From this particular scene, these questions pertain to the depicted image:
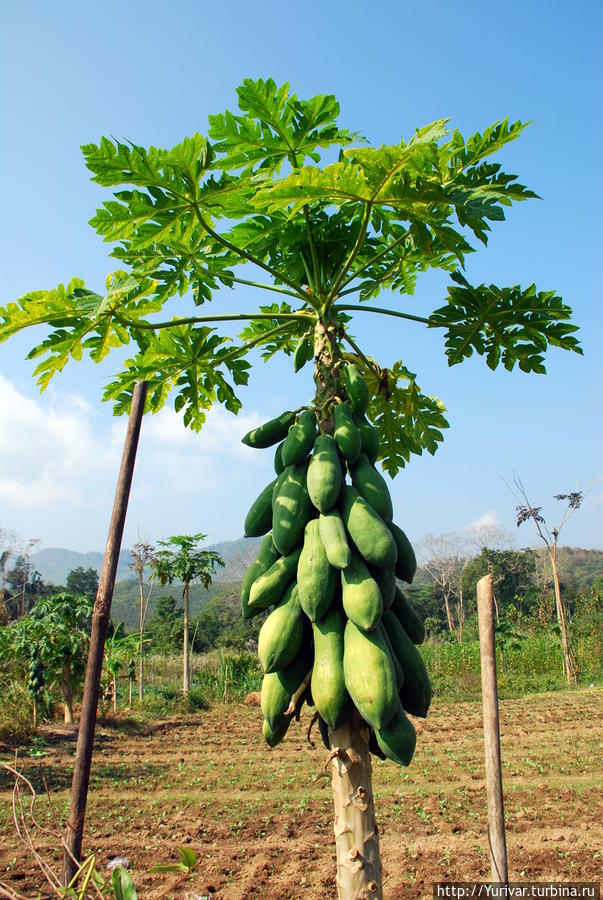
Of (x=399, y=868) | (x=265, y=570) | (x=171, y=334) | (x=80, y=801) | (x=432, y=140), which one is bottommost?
(x=399, y=868)

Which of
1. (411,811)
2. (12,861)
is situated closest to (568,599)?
(411,811)

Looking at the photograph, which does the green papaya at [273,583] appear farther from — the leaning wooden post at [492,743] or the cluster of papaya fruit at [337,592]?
the leaning wooden post at [492,743]

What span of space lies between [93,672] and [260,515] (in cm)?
97

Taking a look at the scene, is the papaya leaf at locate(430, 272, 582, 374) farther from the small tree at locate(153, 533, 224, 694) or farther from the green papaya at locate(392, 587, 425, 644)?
the small tree at locate(153, 533, 224, 694)

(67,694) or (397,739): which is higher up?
(397,739)

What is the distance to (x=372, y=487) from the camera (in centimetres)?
188

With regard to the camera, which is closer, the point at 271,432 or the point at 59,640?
the point at 271,432

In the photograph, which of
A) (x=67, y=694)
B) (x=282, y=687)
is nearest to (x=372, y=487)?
(x=282, y=687)

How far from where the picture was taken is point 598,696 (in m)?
12.5

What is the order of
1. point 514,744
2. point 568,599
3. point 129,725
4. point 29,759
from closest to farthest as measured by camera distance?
point 29,759 → point 514,744 → point 129,725 → point 568,599

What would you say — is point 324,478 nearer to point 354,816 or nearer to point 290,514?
point 290,514

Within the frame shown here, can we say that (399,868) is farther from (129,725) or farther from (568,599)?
(568,599)

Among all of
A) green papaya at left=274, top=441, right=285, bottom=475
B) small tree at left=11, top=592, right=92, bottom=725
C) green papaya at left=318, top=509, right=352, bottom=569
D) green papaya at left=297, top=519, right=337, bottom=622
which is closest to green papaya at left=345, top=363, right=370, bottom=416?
green papaya at left=274, top=441, right=285, bottom=475

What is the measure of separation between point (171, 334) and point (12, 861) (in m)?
4.73
